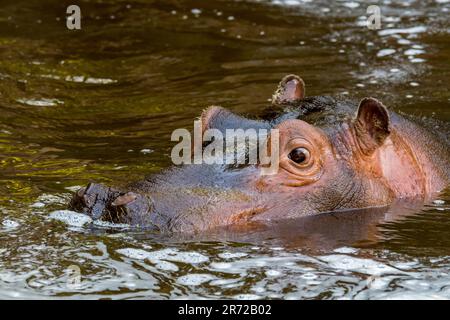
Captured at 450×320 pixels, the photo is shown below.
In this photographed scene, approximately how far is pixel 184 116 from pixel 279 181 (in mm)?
3952

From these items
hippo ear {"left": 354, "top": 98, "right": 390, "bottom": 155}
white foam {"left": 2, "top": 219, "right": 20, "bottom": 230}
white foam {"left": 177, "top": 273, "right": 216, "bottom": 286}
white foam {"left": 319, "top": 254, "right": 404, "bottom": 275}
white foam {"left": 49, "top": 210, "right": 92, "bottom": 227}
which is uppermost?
hippo ear {"left": 354, "top": 98, "right": 390, "bottom": 155}

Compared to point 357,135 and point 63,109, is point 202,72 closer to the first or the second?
point 63,109

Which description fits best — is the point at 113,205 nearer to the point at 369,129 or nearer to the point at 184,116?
the point at 369,129

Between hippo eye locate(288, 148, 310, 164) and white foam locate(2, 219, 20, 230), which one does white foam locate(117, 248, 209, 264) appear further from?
hippo eye locate(288, 148, 310, 164)

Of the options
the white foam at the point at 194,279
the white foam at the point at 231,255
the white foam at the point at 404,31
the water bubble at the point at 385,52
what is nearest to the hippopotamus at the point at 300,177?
the white foam at the point at 231,255

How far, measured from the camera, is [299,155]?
7859 mm

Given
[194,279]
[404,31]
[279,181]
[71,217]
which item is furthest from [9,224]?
[404,31]

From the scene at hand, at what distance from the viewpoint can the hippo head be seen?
283 inches

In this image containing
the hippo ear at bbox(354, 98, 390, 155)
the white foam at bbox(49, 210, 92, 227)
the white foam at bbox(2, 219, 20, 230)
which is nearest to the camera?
the white foam at bbox(49, 210, 92, 227)

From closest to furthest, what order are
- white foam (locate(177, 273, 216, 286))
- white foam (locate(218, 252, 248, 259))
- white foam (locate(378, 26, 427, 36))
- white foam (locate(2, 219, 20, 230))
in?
white foam (locate(177, 273, 216, 286)), white foam (locate(218, 252, 248, 259)), white foam (locate(2, 219, 20, 230)), white foam (locate(378, 26, 427, 36))

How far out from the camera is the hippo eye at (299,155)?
7.85m

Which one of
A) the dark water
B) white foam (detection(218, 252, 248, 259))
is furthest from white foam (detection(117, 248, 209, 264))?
white foam (detection(218, 252, 248, 259))
